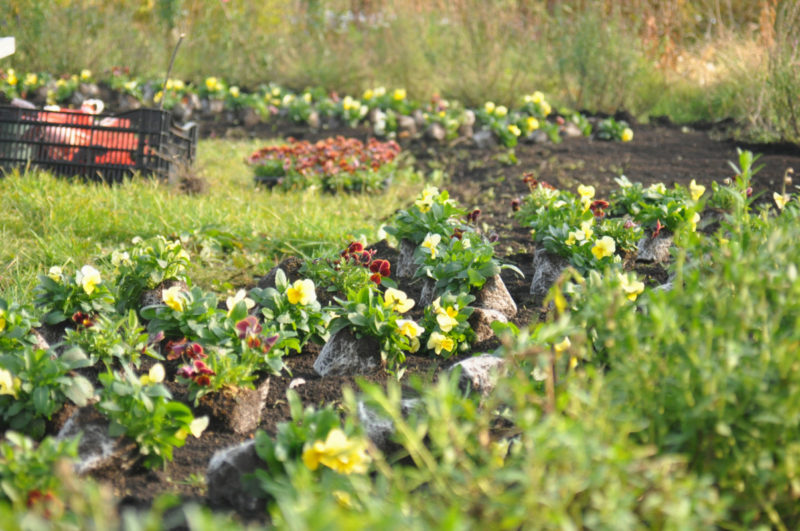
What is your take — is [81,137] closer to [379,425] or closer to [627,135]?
[379,425]

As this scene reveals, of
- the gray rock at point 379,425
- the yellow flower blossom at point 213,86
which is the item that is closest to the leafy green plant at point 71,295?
the gray rock at point 379,425

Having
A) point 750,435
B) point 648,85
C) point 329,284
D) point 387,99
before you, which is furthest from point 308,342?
point 648,85

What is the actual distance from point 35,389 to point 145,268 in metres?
1.00

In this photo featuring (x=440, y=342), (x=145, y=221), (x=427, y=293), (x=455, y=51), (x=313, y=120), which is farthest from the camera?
(x=455, y=51)

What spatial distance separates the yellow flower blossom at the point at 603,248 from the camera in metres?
3.04

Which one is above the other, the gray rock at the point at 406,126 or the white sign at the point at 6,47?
the white sign at the point at 6,47

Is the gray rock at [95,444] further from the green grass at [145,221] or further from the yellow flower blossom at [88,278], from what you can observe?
the green grass at [145,221]

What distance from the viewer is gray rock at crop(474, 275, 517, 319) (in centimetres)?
304

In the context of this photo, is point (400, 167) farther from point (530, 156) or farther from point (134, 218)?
point (134, 218)

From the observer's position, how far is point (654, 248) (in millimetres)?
3693

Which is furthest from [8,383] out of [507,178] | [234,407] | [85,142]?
[507,178]

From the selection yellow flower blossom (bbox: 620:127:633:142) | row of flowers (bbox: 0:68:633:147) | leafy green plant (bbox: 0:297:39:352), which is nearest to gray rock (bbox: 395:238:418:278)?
leafy green plant (bbox: 0:297:39:352)

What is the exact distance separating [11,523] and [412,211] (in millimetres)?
2601

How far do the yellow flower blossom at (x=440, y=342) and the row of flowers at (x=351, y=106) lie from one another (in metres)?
4.56
